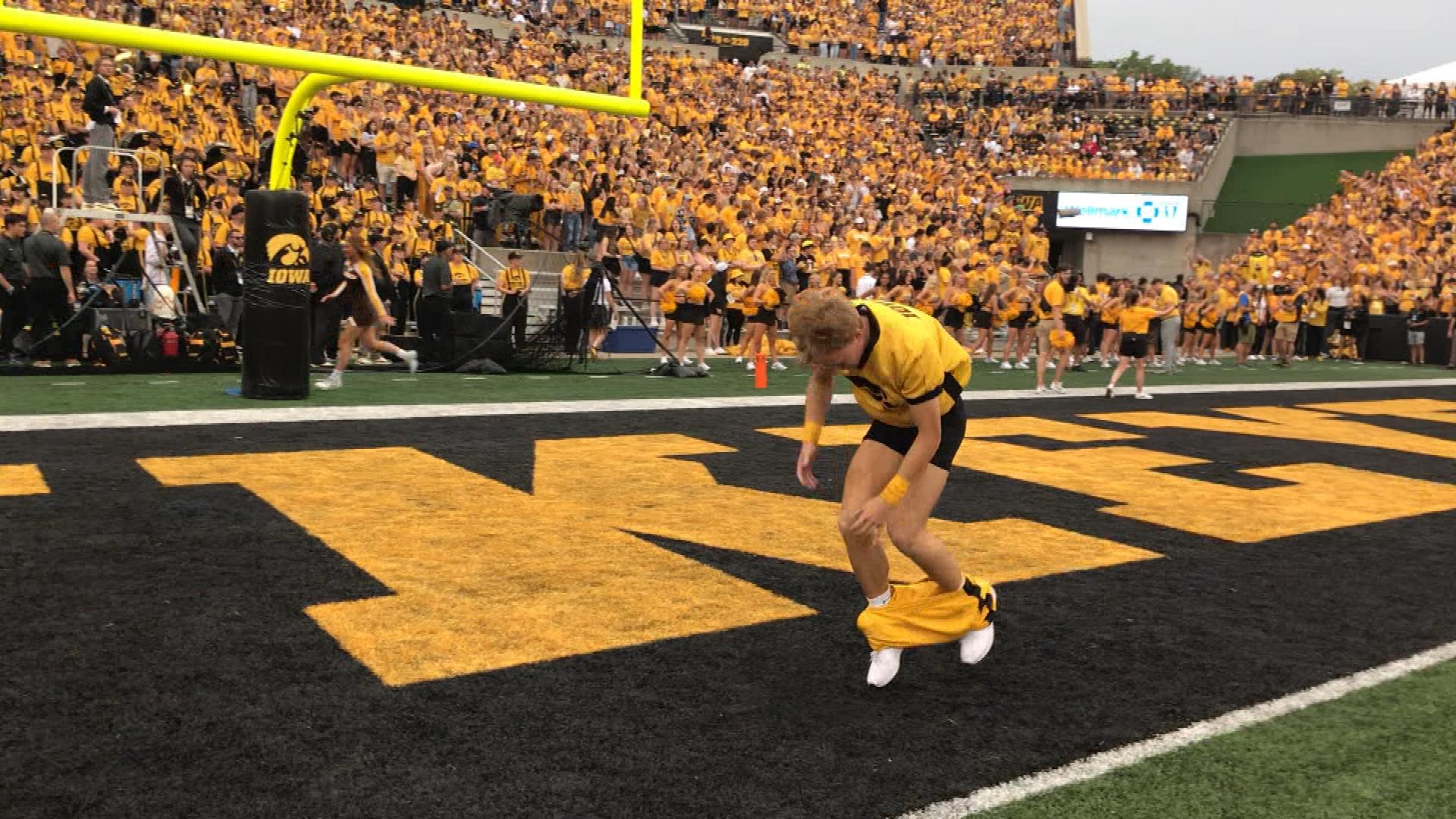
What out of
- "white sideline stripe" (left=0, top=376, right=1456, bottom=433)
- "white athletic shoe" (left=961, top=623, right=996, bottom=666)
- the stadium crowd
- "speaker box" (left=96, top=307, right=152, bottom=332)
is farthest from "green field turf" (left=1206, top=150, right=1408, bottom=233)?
"white athletic shoe" (left=961, top=623, right=996, bottom=666)

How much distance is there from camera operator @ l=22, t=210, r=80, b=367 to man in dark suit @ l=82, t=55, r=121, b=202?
5.91 feet

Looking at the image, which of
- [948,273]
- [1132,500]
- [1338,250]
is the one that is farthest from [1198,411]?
[1338,250]

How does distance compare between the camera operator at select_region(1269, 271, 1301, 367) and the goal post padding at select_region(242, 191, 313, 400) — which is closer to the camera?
the goal post padding at select_region(242, 191, 313, 400)

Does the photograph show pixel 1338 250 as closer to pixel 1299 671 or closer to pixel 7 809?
pixel 1299 671

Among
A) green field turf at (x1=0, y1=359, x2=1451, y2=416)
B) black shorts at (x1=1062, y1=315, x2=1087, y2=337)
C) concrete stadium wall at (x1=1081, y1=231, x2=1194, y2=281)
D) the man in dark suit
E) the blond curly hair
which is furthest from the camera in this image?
concrete stadium wall at (x1=1081, y1=231, x2=1194, y2=281)

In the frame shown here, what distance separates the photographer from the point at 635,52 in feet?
37.7

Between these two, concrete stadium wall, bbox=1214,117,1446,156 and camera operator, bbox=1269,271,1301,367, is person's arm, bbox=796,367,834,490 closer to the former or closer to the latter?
camera operator, bbox=1269,271,1301,367

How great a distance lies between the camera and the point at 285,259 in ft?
34.5

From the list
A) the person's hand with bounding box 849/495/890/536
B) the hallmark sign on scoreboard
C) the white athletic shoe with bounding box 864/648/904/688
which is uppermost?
the hallmark sign on scoreboard

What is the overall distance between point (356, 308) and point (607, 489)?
5934 millimetres

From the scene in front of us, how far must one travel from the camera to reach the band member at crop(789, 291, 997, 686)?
385 centimetres

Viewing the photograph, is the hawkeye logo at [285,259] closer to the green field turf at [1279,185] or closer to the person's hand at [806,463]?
the person's hand at [806,463]

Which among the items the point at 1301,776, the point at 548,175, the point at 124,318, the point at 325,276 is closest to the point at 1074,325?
the point at 548,175

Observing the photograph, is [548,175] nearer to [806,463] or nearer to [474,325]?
[474,325]
